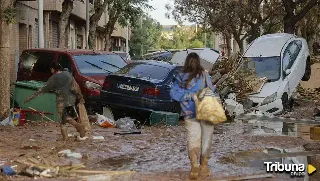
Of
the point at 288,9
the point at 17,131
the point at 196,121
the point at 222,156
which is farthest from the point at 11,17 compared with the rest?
the point at 288,9

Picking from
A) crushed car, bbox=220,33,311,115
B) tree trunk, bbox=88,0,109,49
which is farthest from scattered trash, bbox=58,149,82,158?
tree trunk, bbox=88,0,109,49

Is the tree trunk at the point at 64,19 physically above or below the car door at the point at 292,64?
above

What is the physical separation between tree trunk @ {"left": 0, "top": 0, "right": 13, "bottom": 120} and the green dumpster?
39cm

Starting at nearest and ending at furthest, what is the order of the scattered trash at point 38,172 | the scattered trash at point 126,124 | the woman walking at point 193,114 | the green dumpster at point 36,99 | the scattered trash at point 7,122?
the woman walking at point 193,114 < the scattered trash at point 38,172 < the scattered trash at point 126,124 < the scattered trash at point 7,122 < the green dumpster at point 36,99

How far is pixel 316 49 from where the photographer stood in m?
49.0

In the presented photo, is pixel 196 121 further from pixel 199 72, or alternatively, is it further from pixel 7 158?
pixel 7 158

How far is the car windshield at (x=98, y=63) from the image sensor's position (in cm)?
1603

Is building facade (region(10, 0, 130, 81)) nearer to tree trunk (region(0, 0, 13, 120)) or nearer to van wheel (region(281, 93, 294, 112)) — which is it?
tree trunk (region(0, 0, 13, 120))

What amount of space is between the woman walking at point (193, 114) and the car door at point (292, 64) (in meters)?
11.0

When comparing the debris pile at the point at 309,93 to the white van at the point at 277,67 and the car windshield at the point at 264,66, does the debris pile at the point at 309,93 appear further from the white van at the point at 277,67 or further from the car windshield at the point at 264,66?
the car windshield at the point at 264,66

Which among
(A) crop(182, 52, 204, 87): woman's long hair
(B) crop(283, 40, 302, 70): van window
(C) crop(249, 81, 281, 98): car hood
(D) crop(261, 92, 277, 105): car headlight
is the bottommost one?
(D) crop(261, 92, 277, 105): car headlight

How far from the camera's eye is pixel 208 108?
753cm

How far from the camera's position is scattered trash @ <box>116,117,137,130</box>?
535 inches

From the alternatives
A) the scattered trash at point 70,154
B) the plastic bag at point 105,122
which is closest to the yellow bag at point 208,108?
the scattered trash at point 70,154
